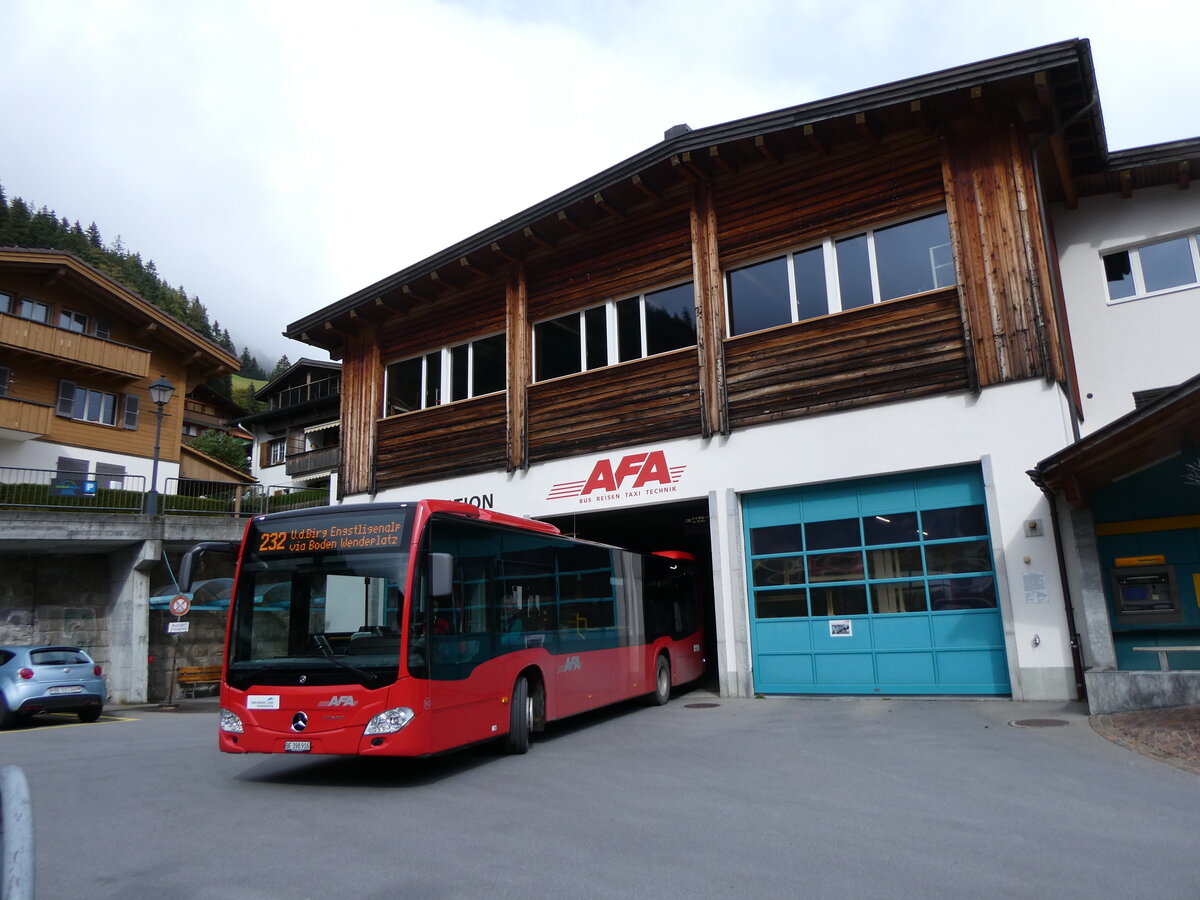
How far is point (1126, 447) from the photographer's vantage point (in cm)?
1020

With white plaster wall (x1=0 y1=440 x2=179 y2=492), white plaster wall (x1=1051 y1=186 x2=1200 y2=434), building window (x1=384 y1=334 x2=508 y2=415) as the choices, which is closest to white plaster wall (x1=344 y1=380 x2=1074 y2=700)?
white plaster wall (x1=1051 y1=186 x2=1200 y2=434)

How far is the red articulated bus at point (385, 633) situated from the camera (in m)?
7.82

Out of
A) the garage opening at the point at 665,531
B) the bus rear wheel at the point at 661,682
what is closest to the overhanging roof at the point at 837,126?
the garage opening at the point at 665,531

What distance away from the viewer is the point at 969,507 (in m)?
12.6

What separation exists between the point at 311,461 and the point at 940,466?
148 ft

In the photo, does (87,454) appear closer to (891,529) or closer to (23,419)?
(23,419)

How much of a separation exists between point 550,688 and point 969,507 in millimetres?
6639

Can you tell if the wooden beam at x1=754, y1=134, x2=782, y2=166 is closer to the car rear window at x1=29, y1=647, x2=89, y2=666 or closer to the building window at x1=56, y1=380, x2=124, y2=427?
the car rear window at x1=29, y1=647, x2=89, y2=666

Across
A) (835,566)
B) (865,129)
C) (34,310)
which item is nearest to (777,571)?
(835,566)

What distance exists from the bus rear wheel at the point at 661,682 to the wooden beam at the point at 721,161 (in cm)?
857

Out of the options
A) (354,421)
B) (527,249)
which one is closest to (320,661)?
(527,249)

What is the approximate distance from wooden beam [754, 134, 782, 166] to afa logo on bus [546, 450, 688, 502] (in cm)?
540

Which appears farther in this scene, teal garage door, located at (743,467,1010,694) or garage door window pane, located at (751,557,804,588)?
garage door window pane, located at (751,557,804,588)

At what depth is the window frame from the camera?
14672 millimetres
